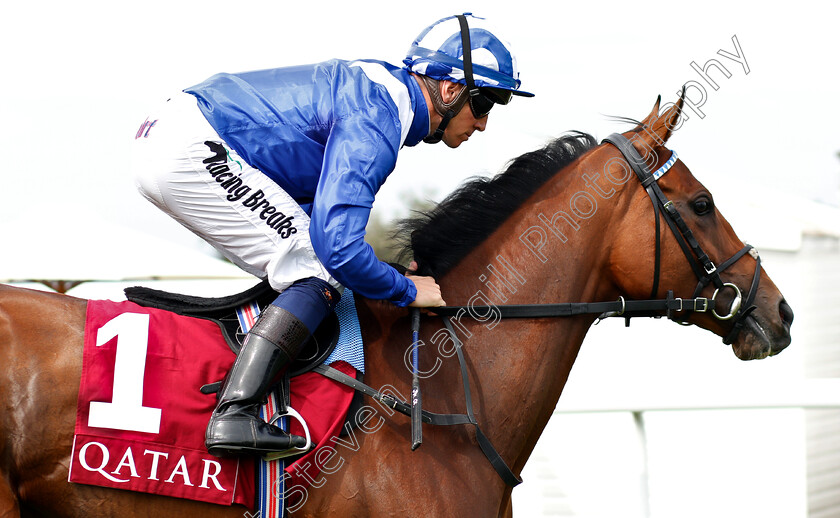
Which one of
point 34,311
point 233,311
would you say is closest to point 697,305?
point 233,311

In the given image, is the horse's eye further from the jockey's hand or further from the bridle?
the jockey's hand

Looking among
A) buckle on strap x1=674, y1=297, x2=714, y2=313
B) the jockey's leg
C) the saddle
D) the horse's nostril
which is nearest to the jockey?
the jockey's leg

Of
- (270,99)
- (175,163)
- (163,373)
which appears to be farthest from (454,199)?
(163,373)

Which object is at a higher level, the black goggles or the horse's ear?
the black goggles

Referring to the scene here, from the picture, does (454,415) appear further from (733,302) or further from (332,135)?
(733,302)

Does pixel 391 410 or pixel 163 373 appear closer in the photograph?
pixel 163 373

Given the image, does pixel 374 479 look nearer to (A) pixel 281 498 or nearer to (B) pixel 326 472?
(B) pixel 326 472

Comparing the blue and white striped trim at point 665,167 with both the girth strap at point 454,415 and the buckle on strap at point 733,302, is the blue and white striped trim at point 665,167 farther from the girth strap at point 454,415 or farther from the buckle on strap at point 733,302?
the girth strap at point 454,415

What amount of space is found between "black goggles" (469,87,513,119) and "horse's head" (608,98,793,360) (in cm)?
53

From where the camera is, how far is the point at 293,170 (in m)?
2.51

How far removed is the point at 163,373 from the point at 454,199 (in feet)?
4.14

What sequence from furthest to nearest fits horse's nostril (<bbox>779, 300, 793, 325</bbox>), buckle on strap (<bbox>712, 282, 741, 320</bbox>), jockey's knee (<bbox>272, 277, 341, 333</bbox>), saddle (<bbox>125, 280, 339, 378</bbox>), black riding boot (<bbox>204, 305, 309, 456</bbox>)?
horse's nostril (<bbox>779, 300, 793, 325</bbox>)
buckle on strap (<bbox>712, 282, 741, 320</bbox>)
saddle (<bbox>125, 280, 339, 378</bbox>)
jockey's knee (<bbox>272, 277, 341, 333</bbox>)
black riding boot (<bbox>204, 305, 309, 456</bbox>)

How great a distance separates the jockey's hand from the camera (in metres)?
2.54

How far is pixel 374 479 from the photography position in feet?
7.78
